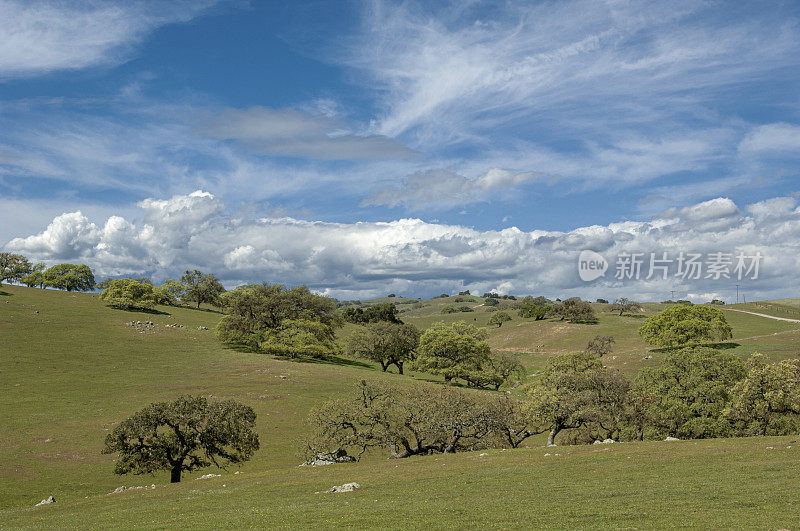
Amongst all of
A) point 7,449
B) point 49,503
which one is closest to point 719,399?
point 49,503

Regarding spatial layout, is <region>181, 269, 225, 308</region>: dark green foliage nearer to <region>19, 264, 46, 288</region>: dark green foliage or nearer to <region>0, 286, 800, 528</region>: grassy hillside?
<region>19, 264, 46, 288</region>: dark green foliage

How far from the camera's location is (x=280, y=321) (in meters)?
123

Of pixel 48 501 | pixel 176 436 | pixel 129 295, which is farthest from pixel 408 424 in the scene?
pixel 129 295

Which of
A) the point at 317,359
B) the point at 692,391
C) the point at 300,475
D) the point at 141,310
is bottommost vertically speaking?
the point at 317,359

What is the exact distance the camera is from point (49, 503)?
118 feet

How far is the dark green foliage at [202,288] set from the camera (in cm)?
18762

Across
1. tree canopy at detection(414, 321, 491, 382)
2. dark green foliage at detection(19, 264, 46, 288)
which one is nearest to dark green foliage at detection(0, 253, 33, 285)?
dark green foliage at detection(19, 264, 46, 288)

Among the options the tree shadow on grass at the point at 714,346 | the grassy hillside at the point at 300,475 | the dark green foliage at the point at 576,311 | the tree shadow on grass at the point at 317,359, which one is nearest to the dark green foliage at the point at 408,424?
the grassy hillside at the point at 300,475

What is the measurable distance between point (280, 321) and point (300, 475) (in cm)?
8640

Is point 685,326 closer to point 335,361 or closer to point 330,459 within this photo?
point 335,361

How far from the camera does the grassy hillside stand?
22109 mm

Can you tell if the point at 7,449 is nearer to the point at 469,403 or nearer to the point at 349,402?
the point at 349,402

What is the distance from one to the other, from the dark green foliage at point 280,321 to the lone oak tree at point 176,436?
6269cm

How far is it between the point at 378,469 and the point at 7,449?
39.6 meters
